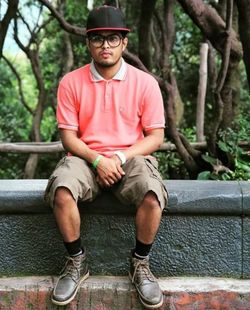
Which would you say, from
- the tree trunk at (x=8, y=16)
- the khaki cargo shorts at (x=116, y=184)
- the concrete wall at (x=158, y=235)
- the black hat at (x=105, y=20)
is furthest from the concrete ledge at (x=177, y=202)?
the tree trunk at (x=8, y=16)

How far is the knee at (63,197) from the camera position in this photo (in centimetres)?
291

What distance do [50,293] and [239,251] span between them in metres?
1.09

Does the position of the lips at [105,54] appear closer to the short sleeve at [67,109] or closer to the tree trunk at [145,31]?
the short sleeve at [67,109]

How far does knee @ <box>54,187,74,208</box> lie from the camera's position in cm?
291

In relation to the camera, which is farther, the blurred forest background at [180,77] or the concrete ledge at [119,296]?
the blurred forest background at [180,77]

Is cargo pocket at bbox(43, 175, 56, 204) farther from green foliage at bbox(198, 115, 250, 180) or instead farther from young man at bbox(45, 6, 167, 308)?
green foliage at bbox(198, 115, 250, 180)

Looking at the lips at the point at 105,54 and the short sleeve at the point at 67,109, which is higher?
the lips at the point at 105,54

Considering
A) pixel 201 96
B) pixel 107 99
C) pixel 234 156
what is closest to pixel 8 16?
pixel 201 96

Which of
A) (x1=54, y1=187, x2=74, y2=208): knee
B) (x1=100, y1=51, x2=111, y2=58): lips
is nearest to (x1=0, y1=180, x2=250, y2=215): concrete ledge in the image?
(x1=54, y1=187, x2=74, y2=208): knee

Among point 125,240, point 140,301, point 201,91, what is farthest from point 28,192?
point 201,91

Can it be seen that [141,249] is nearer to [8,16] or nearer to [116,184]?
[116,184]

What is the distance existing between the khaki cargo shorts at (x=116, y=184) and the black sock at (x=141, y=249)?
8.3 inches

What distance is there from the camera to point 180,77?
10.0 meters

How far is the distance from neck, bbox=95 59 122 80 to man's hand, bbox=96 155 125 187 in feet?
1.63
